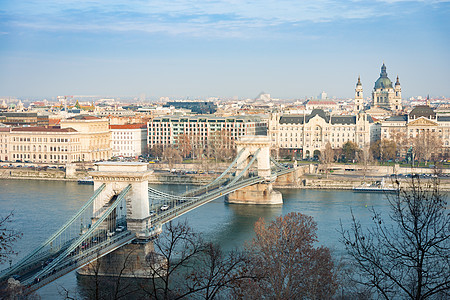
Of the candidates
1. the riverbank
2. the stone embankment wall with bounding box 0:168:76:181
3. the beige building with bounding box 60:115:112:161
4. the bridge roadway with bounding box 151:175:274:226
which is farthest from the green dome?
the bridge roadway with bounding box 151:175:274:226

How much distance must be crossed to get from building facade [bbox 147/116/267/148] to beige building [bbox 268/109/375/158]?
163cm

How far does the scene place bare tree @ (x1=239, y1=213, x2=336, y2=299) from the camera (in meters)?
9.55

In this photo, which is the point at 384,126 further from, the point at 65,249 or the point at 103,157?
the point at 65,249

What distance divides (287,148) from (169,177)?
11.1 m

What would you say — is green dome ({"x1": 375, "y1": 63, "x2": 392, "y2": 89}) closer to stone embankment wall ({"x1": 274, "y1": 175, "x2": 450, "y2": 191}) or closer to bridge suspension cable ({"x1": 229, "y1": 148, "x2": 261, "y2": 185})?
stone embankment wall ({"x1": 274, "y1": 175, "x2": 450, "y2": 191})

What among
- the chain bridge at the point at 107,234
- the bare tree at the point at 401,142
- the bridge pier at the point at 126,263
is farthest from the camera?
the bare tree at the point at 401,142

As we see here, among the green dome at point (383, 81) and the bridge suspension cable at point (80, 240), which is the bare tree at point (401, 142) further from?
the bridge suspension cable at point (80, 240)

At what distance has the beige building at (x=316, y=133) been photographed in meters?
38.2

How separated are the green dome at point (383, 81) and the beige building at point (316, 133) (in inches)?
900

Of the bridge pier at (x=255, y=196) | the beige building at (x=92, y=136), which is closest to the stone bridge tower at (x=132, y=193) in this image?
the bridge pier at (x=255, y=196)

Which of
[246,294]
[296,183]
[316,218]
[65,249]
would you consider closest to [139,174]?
[65,249]

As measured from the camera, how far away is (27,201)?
71.6ft

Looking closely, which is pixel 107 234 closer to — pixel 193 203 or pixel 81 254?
pixel 81 254

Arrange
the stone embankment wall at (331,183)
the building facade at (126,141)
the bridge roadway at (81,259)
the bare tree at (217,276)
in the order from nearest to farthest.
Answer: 1. the bare tree at (217,276)
2. the bridge roadway at (81,259)
3. the stone embankment wall at (331,183)
4. the building facade at (126,141)
